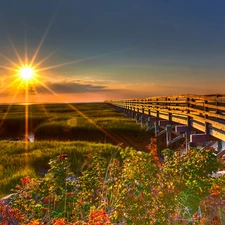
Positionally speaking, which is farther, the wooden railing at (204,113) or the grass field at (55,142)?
the grass field at (55,142)

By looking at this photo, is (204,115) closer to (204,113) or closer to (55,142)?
(204,113)

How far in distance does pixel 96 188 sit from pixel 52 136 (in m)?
23.1

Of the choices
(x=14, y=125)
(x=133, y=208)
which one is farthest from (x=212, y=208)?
(x=14, y=125)

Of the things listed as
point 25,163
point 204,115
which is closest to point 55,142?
point 25,163

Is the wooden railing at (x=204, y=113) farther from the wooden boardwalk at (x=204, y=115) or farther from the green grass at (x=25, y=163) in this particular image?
the green grass at (x=25, y=163)

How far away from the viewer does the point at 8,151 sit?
1759cm

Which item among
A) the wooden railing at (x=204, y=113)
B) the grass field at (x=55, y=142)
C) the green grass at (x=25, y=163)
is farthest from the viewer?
the grass field at (x=55, y=142)

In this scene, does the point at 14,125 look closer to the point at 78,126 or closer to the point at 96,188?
the point at 78,126

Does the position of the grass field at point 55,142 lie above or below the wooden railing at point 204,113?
below

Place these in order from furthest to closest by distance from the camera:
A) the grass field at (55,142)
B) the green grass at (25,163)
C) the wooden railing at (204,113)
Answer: the grass field at (55,142) < the wooden railing at (204,113) < the green grass at (25,163)

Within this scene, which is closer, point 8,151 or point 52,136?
point 8,151

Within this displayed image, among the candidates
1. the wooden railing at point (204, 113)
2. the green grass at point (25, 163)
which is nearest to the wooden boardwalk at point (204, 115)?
the wooden railing at point (204, 113)

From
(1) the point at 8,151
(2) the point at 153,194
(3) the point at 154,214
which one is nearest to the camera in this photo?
(3) the point at 154,214

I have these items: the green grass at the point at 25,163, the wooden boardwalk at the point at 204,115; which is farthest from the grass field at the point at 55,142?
the wooden boardwalk at the point at 204,115
